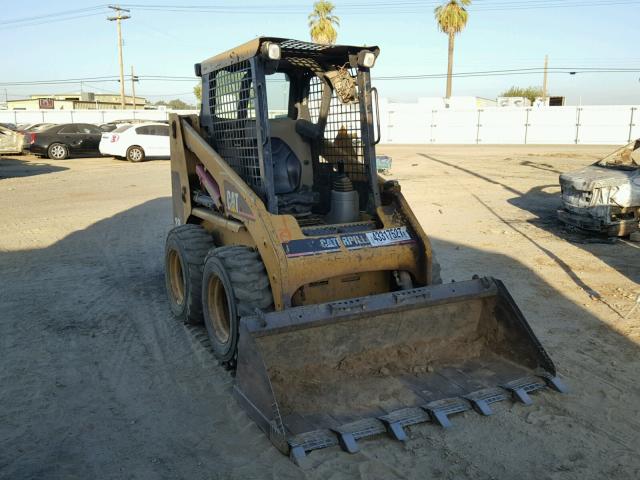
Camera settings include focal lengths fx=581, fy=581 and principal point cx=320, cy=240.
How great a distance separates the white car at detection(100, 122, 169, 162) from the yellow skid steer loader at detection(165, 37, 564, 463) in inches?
669

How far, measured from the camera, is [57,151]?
2423cm

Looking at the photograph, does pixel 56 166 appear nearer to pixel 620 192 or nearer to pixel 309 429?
pixel 620 192

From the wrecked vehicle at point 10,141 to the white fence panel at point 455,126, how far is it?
24346 millimetres

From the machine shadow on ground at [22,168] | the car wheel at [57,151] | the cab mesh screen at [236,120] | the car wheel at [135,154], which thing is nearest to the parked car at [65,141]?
the car wheel at [57,151]

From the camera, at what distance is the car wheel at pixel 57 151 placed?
79.0 ft

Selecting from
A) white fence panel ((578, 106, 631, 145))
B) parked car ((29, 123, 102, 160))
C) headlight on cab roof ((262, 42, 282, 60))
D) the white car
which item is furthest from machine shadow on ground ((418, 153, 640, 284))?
white fence panel ((578, 106, 631, 145))

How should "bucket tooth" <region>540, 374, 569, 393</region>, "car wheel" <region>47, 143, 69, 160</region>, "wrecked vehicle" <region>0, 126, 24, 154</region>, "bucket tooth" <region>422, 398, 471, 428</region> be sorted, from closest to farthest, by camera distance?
1. "bucket tooth" <region>422, 398, 471, 428</region>
2. "bucket tooth" <region>540, 374, 569, 393</region>
3. "wrecked vehicle" <region>0, 126, 24, 154</region>
4. "car wheel" <region>47, 143, 69, 160</region>

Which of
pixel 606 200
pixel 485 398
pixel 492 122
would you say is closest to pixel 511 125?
pixel 492 122

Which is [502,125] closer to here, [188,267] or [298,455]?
[188,267]

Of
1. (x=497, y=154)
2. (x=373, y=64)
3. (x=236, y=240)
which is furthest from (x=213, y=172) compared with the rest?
(x=497, y=154)

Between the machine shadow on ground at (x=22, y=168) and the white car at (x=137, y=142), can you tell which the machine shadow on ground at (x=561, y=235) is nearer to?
the white car at (x=137, y=142)

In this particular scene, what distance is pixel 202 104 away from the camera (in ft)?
20.7

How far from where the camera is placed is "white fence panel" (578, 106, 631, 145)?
33.8m

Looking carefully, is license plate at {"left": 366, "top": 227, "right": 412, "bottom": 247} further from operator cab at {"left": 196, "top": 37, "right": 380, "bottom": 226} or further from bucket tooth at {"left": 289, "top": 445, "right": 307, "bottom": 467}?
bucket tooth at {"left": 289, "top": 445, "right": 307, "bottom": 467}
